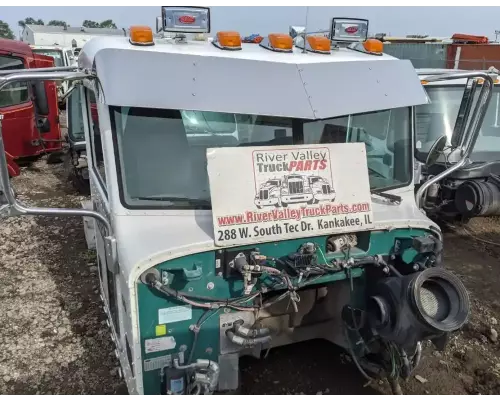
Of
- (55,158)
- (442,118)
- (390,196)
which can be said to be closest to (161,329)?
(390,196)

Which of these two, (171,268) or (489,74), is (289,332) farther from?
(489,74)

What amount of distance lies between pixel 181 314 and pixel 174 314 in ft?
0.13

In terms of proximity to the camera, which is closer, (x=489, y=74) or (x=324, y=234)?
(x=324, y=234)

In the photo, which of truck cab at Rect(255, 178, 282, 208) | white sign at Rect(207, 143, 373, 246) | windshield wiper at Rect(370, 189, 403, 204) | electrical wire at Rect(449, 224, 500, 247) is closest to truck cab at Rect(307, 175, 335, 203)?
white sign at Rect(207, 143, 373, 246)

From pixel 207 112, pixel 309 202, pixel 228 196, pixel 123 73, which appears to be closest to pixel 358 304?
pixel 309 202

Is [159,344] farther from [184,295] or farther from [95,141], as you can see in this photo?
[95,141]

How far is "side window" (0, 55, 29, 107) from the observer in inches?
369

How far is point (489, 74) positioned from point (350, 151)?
118 centimetres

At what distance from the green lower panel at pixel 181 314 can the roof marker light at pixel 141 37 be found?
1.41 meters

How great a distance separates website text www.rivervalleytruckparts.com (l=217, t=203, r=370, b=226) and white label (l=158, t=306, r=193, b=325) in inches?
20.0

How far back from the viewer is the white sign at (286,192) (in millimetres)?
2748

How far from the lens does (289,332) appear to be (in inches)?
144

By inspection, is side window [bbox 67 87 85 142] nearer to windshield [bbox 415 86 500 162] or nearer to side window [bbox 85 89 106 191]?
side window [bbox 85 89 106 191]

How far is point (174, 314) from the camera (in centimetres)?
270
